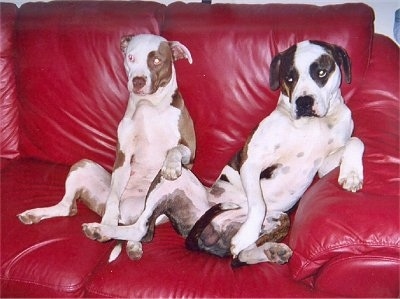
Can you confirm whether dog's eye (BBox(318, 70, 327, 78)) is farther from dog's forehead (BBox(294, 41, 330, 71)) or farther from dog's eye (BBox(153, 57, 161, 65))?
dog's eye (BBox(153, 57, 161, 65))

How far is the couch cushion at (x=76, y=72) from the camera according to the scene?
10.3 ft

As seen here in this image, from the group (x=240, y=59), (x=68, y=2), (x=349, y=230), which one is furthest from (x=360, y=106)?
(x=68, y=2)

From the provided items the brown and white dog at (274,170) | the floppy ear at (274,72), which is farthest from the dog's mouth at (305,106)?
the floppy ear at (274,72)

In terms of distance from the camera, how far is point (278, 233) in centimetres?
256

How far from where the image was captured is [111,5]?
321cm

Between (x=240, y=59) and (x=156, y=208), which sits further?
(x=240, y=59)

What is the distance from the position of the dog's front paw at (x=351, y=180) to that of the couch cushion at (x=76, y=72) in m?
1.40

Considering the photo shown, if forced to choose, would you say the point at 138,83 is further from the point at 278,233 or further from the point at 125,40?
the point at 278,233

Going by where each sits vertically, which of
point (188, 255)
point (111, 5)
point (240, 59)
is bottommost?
point (188, 255)

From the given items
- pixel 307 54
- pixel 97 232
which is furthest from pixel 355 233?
pixel 97 232

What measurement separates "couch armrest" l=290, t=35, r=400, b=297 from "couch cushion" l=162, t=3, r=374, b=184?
65cm

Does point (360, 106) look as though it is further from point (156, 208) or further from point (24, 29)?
point (24, 29)

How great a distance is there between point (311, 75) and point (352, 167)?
0.48 metres

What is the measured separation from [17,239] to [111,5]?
150 cm
